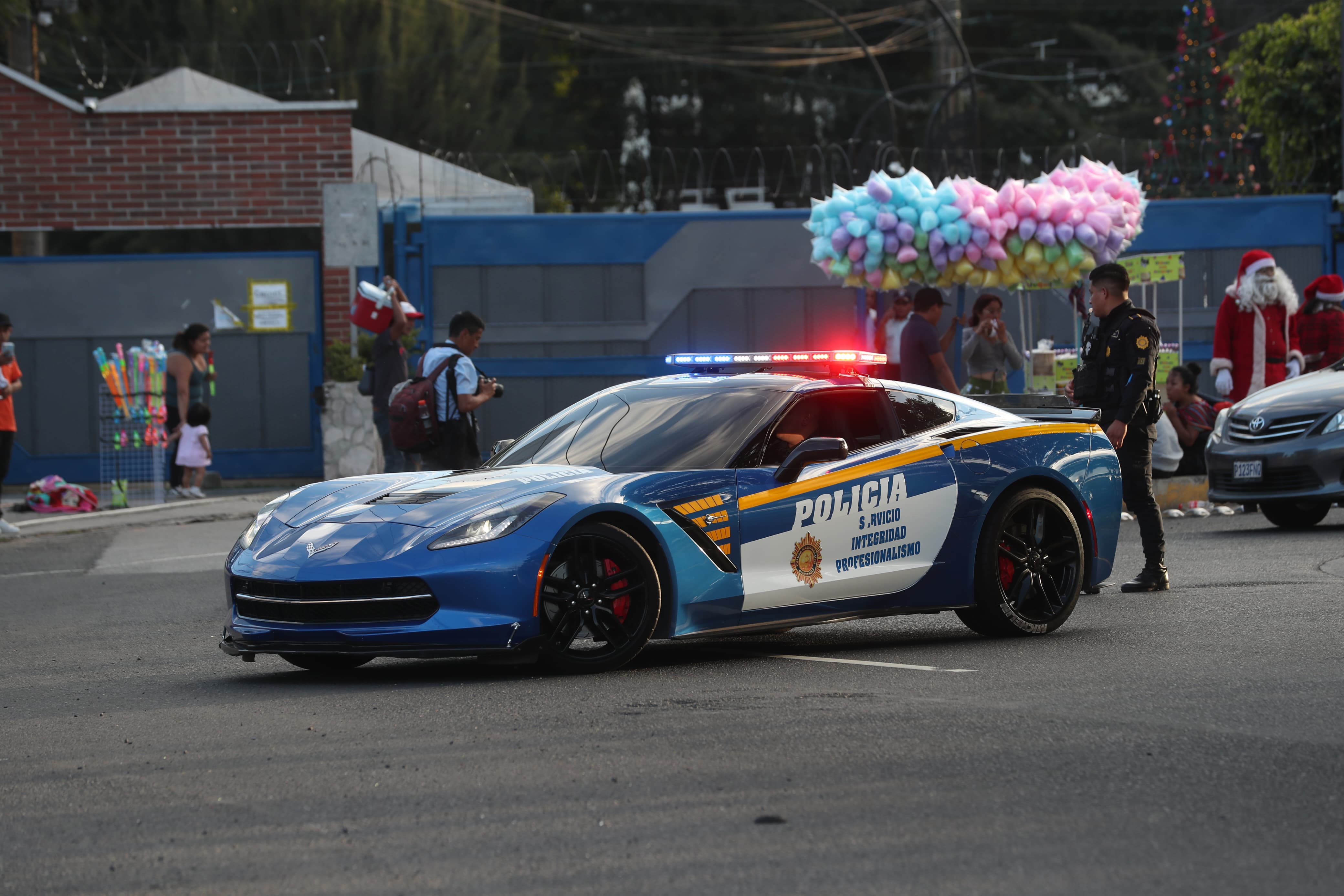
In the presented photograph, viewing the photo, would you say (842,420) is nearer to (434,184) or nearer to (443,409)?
(443,409)

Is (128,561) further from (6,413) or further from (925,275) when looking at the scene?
(925,275)

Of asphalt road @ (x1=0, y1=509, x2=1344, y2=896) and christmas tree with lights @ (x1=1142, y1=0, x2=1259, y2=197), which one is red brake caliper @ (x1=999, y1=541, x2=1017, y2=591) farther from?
christmas tree with lights @ (x1=1142, y1=0, x2=1259, y2=197)

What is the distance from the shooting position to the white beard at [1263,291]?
14.8 m

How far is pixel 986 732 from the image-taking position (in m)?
5.59

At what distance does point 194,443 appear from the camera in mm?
17922

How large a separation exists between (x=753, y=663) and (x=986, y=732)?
73.8 inches

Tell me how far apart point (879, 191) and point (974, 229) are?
86 cm

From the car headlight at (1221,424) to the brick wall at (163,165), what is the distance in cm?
1139

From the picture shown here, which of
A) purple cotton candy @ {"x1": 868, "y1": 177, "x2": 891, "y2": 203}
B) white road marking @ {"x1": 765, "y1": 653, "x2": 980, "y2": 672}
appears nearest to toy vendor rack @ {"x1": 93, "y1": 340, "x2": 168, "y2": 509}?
purple cotton candy @ {"x1": 868, "y1": 177, "x2": 891, "y2": 203}

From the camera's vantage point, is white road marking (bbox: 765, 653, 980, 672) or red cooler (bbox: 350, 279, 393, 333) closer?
white road marking (bbox: 765, 653, 980, 672)

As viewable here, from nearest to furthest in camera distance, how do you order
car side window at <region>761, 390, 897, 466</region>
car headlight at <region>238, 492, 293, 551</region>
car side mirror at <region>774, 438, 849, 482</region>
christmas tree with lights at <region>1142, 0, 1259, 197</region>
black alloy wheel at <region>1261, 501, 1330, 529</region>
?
car headlight at <region>238, 492, 293, 551</region> < car side mirror at <region>774, 438, 849, 482</region> < car side window at <region>761, 390, 897, 466</region> < black alloy wheel at <region>1261, 501, 1330, 529</region> < christmas tree with lights at <region>1142, 0, 1259, 197</region>

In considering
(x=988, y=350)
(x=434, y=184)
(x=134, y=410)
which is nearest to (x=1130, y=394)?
(x=988, y=350)

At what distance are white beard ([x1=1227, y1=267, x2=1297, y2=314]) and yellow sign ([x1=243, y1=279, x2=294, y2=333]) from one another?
10.9 meters

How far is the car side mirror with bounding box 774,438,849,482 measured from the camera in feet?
24.0
